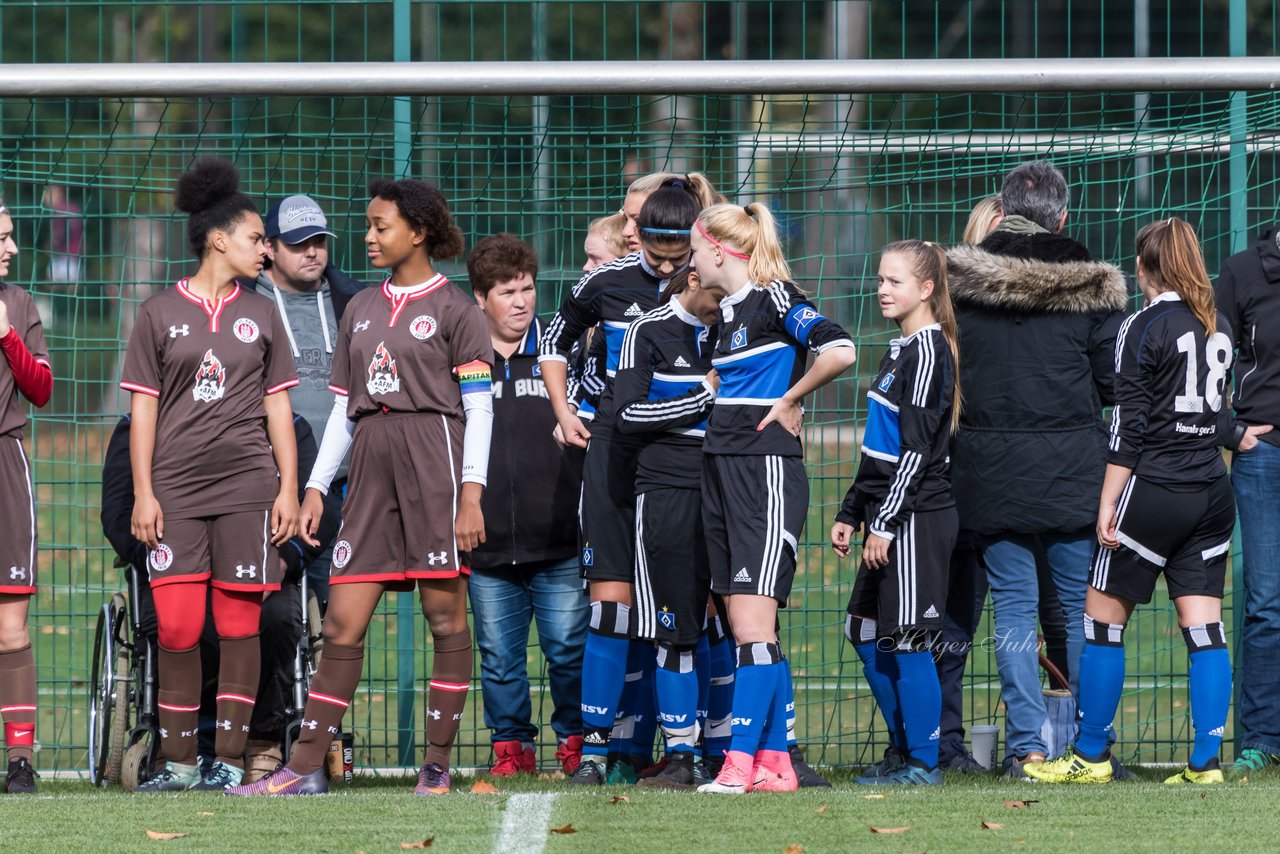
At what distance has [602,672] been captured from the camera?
6227 millimetres

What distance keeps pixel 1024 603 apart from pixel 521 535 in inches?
73.0

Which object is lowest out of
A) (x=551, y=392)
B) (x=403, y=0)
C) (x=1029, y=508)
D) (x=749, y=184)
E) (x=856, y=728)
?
(x=856, y=728)

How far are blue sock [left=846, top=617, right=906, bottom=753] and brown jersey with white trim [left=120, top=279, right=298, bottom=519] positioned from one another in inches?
82.6

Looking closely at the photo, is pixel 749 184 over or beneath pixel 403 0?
beneath

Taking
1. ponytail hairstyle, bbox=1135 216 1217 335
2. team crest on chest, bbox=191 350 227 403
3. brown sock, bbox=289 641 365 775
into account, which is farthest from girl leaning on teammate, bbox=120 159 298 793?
ponytail hairstyle, bbox=1135 216 1217 335

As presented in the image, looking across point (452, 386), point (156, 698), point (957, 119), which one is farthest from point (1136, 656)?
point (156, 698)

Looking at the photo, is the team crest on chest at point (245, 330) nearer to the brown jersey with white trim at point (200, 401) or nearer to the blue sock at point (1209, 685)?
the brown jersey with white trim at point (200, 401)

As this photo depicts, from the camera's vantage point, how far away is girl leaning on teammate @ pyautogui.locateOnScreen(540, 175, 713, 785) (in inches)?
246

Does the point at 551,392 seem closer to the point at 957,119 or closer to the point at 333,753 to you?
the point at 333,753

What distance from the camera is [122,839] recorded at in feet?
16.4

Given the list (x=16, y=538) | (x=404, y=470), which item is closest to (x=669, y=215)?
(x=404, y=470)

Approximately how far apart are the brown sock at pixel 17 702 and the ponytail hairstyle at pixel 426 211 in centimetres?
197

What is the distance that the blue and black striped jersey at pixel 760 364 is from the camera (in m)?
5.82

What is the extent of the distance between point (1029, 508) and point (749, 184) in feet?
6.50
